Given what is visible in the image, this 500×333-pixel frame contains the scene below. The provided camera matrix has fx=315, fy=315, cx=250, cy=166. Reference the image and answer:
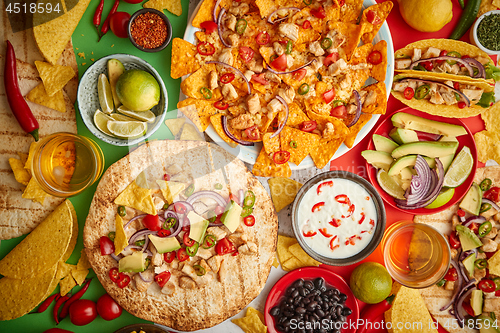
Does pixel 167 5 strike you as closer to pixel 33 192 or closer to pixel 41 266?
pixel 33 192

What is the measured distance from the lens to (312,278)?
9.62 ft

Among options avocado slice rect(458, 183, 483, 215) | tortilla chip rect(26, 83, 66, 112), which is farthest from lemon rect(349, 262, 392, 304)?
tortilla chip rect(26, 83, 66, 112)

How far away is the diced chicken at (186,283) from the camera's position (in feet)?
8.67

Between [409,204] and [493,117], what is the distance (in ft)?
3.89

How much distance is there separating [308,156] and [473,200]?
1.68 m

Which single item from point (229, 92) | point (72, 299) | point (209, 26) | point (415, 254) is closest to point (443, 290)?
point (415, 254)

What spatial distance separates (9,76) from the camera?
2646 mm

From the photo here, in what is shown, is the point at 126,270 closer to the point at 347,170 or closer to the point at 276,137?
the point at 276,137

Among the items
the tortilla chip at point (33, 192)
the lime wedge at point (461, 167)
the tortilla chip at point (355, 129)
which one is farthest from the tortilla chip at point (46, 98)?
the lime wedge at point (461, 167)

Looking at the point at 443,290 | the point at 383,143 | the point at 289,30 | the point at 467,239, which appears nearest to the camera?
the point at 289,30

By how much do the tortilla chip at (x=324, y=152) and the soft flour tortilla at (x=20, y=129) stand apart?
2.13 metres

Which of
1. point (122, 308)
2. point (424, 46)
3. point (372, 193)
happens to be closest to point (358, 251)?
point (372, 193)

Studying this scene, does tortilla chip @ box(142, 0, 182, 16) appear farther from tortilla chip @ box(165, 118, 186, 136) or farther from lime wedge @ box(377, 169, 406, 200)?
lime wedge @ box(377, 169, 406, 200)

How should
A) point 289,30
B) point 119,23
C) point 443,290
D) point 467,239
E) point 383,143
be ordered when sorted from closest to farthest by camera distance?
point 289,30 → point 119,23 → point 383,143 → point 467,239 → point 443,290
